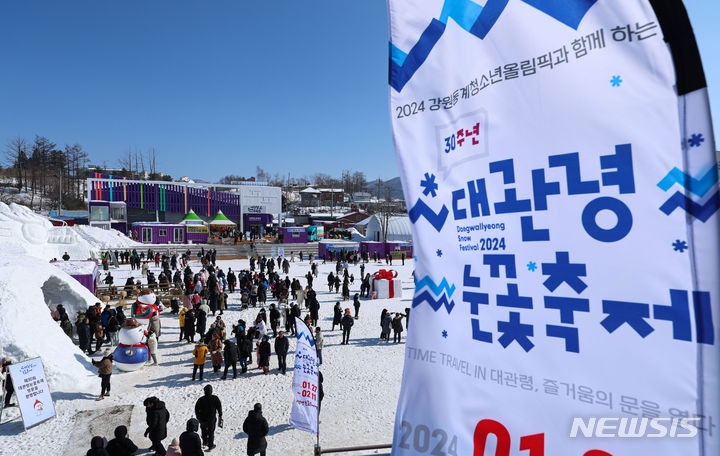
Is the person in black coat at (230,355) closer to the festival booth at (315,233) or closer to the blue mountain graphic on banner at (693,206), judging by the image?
the blue mountain graphic on banner at (693,206)

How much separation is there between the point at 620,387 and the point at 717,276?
50 centimetres

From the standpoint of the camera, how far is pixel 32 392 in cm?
831

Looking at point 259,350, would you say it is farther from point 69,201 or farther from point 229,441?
point 69,201

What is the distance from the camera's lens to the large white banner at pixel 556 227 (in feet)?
4.14

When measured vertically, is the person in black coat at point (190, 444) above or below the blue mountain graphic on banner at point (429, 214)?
below

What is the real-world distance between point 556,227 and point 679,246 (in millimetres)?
411

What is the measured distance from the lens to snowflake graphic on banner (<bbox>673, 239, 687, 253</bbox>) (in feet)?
4.16

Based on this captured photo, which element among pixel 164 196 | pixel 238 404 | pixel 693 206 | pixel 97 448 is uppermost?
pixel 164 196

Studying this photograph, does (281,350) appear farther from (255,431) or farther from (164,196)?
(164,196)

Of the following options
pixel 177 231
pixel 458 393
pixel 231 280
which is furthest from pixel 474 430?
pixel 177 231

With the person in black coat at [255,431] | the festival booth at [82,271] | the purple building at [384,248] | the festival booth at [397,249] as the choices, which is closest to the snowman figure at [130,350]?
the person in black coat at [255,431]

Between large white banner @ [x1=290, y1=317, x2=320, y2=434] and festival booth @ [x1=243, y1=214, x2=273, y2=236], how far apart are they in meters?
45.8

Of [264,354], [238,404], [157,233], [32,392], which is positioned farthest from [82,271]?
[157,233]

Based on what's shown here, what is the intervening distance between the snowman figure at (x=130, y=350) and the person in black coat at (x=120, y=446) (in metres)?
5.58
